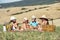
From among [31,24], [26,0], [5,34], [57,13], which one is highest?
[5,34]

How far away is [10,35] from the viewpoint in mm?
6312

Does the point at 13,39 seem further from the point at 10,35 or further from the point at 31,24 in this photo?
the point at 31,24

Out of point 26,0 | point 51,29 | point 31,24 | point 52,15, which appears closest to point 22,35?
point 51,29

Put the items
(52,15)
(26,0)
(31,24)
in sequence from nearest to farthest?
1. (31,24)
2. (52,15)
3. (26,0)

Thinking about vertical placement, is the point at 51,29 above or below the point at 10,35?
below

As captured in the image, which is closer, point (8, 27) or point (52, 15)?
point (8, 27)

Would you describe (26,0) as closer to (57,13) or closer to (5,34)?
(57,13)

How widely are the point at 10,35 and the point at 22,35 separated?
256 mm

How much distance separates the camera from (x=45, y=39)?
591 centimetres

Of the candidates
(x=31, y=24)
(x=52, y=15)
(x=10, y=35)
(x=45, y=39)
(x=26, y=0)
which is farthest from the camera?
(x=26, y=0)

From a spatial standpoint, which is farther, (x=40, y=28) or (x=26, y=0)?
(x=26, y=0)

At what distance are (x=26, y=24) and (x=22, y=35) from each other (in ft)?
9.31

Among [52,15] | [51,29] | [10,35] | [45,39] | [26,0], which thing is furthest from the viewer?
[26,0]

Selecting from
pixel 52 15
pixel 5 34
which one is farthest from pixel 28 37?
pixel 52 15
